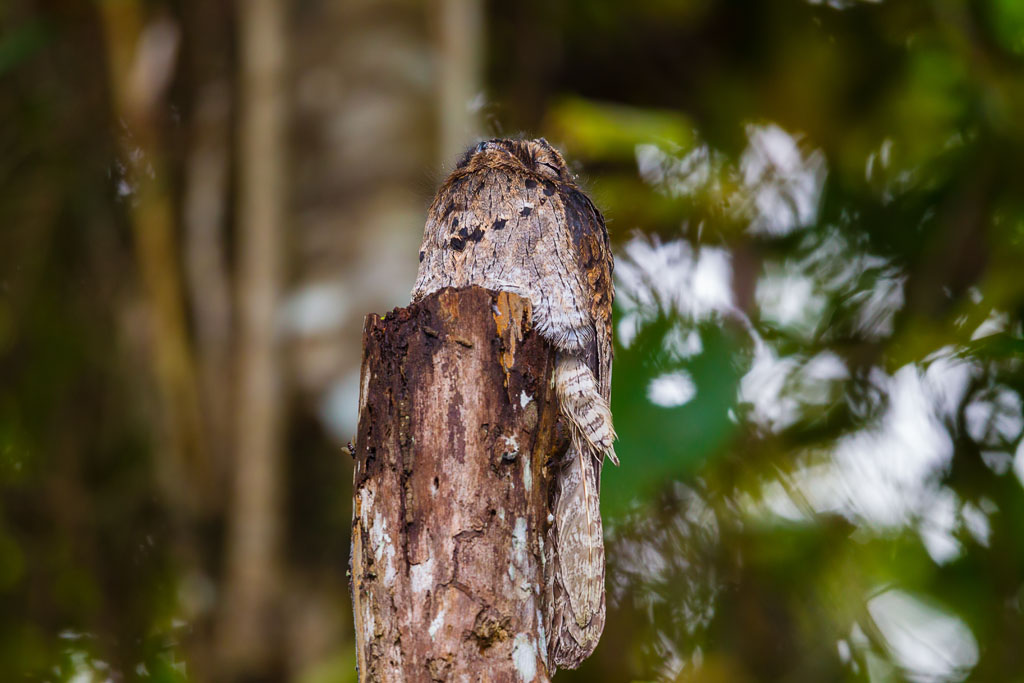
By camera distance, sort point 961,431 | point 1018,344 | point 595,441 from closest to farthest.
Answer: point 595,441, point 1018,344, point 961,431

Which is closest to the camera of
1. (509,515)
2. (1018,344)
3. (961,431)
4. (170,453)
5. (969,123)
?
(509,515)

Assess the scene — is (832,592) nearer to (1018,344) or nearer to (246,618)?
(1018,344)

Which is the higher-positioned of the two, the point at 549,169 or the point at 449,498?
the point at 549,169

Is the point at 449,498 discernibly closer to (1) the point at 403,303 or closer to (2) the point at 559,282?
(2) the point at 559,282

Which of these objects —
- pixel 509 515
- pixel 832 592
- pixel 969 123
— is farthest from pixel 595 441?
pixel 969 123

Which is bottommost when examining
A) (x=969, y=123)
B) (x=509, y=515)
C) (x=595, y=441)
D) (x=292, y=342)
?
(x=509, y=515)

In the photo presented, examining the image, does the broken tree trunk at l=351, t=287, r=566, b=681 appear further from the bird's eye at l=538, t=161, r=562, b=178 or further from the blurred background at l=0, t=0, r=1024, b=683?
the blurred background at l=0, t=0, r=1024, b=683

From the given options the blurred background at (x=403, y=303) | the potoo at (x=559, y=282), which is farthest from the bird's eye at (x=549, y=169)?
the blurred background at (x=403, y=303)

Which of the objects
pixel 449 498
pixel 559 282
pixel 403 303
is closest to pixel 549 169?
pixel 559 282
